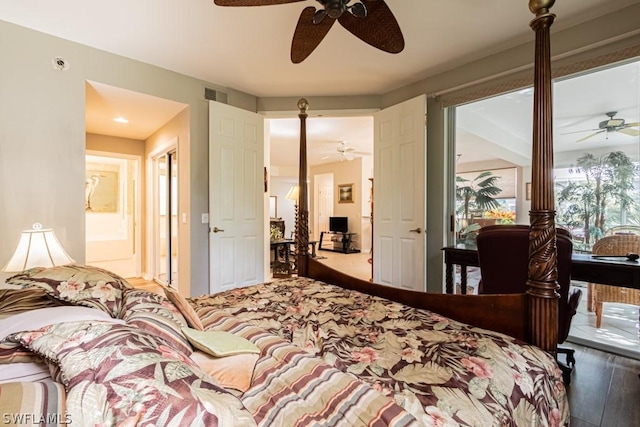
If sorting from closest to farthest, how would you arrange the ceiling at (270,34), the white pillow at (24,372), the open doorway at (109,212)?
the white pillow at (24,372)
the ceiling at (270,34)
the open doorway at (109,212)

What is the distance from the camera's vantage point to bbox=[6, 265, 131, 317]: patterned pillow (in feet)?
3.46

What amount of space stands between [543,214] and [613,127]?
265 cm

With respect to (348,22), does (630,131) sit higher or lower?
lower

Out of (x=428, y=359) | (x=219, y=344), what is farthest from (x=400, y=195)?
(x=219, y=344)

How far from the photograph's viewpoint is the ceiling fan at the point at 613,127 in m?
2.74

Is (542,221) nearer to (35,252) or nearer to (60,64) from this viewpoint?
(35,252)

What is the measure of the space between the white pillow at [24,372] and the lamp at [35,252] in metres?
1.80

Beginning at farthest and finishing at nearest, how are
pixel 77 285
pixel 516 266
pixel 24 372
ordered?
1. pixel 516 266
2. pixel 77 285
3. pixel 24 372

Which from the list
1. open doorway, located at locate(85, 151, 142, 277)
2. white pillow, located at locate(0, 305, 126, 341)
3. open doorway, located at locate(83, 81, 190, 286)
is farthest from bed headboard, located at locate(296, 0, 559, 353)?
open doorway, located at locate(85, 151, 142, 277)

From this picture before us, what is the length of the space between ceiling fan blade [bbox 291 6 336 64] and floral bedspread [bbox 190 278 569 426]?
167 cm

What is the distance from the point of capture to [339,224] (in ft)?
28.0

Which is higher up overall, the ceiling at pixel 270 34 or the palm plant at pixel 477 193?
the ceiling at pixel 270 34

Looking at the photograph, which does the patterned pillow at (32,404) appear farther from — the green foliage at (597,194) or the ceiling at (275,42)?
the green foliage at (597,194)

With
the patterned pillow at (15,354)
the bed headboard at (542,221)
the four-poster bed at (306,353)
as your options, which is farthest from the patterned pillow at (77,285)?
the bed headboard at (542,221)
